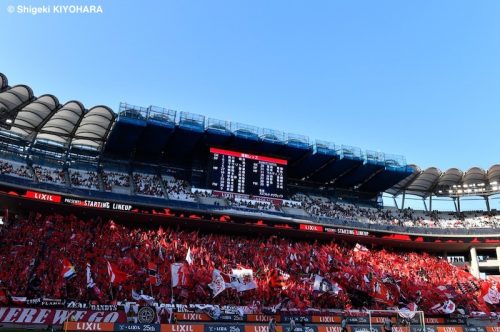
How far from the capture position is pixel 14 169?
137ft

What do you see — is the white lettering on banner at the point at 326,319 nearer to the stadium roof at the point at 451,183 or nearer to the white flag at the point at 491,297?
the white flag at the point at 491,297

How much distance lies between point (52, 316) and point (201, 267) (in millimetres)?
12265

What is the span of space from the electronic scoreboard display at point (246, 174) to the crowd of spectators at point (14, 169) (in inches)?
725

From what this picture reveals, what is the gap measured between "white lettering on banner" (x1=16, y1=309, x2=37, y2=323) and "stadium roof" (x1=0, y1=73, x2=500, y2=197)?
67.4ft

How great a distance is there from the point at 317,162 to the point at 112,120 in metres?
25.7

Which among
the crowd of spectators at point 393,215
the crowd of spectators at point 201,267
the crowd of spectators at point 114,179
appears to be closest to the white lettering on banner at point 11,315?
the crowd of spectators at point 201,267

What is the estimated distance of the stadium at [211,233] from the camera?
30812 millimetres

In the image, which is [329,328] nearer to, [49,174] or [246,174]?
[246,174]

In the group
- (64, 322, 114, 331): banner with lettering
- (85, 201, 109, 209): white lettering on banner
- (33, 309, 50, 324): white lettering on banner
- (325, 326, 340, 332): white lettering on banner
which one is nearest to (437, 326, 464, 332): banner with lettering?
(325, 326, 340, 332): white lettering on banner

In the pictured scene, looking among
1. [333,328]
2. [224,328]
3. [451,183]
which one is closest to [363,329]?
[333,328]

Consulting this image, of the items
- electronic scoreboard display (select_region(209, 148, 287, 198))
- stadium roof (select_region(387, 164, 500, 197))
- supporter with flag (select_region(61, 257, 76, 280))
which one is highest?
stadium roof (select_region(387, 164, 500, 197))

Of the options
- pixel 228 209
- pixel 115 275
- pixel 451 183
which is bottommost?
pixel 115 275

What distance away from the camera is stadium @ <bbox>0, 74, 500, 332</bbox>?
30.8m

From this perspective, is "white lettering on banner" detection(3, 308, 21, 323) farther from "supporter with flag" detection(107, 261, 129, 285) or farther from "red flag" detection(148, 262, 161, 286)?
"red flag" detection(148, 262, 161, 286)
